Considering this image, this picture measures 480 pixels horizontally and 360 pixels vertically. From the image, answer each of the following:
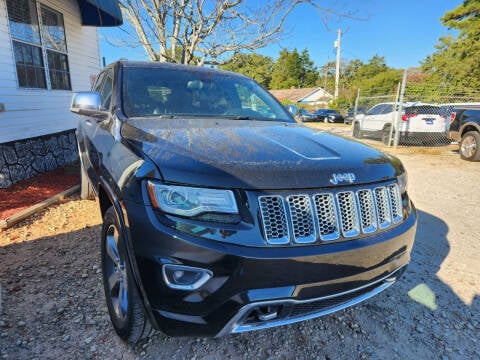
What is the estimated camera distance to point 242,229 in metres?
1.53

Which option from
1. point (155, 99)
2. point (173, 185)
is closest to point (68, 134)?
point (155, 99)

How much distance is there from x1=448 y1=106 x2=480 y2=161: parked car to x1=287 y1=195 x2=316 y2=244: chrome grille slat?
916 centimetres

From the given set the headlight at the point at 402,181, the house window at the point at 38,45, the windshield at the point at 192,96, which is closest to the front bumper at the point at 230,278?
the headlight at the point at 402,181

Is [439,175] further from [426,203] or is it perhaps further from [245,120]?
[245,120]

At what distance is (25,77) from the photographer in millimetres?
→ 5996

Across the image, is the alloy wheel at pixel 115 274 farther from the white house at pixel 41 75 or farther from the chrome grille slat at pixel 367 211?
the white house at pixel 41 75

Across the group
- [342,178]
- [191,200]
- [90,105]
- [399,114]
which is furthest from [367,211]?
[399,114]

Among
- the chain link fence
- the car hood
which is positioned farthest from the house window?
the chain link fence

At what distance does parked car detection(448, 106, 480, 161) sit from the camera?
8.64 meters

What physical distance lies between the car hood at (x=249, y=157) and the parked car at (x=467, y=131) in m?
8.36

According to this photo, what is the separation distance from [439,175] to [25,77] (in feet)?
29.4

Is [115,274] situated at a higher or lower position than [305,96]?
lower

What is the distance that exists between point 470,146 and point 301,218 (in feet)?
31.8

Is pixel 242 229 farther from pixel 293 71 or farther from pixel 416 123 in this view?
pixel 293 71
